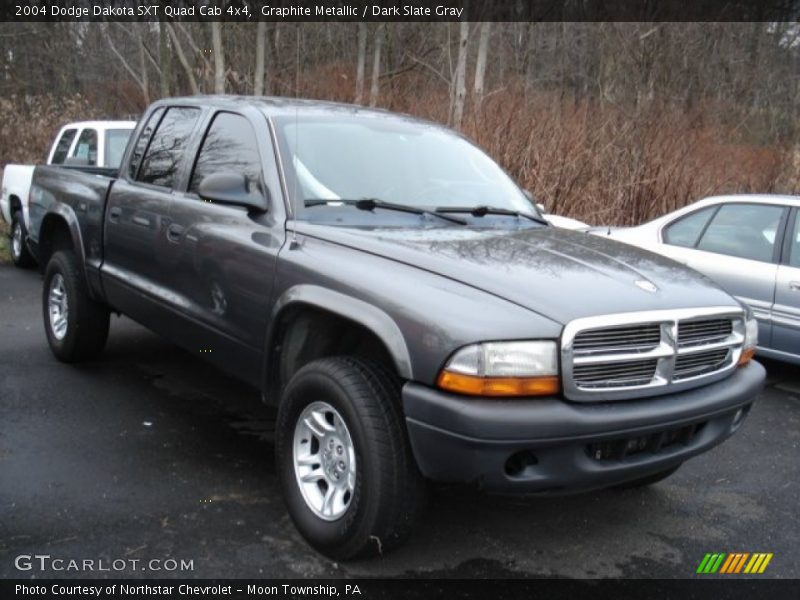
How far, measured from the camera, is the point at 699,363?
3.14m

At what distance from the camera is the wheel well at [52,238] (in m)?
5.87

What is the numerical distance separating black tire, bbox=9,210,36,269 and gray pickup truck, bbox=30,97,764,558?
6.05 m

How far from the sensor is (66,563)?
10.1ft

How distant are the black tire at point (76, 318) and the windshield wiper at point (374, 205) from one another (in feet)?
8.33

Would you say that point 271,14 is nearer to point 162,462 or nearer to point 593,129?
point 593,129

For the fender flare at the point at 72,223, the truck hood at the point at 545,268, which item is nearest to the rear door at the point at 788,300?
the truck hood at the point at 545,268

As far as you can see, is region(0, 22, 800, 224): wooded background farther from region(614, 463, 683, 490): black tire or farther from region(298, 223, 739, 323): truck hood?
region(614, 463, 683, 490): black tire

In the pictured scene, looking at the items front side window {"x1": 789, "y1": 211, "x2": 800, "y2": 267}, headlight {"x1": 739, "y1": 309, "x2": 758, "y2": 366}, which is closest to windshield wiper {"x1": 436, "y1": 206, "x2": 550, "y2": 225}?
headlight {"x1": 739, "y1": 309, "x2": 758, "y2": 366}

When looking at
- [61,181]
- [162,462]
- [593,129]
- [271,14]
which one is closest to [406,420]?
[162,462]

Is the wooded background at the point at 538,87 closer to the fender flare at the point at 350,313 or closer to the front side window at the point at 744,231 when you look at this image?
the front side window at the point at 744,231

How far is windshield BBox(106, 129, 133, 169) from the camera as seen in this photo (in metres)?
8.89

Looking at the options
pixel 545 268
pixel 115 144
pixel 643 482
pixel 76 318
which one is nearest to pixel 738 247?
pixel 643 482

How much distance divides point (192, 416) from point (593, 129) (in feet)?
32.0

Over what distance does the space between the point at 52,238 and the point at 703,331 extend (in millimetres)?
5004
